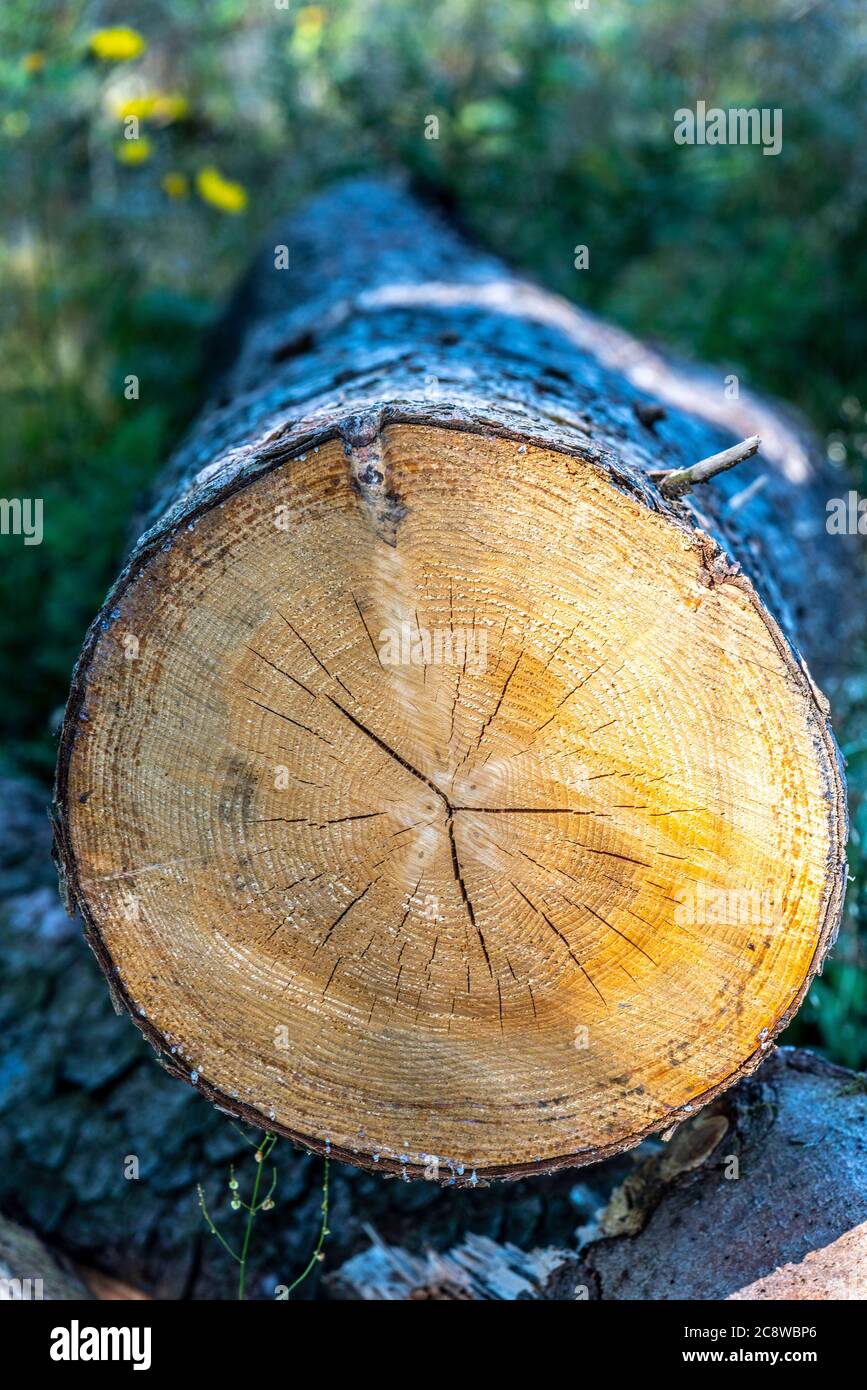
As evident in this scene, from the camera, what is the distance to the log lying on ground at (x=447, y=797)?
1.84 metres

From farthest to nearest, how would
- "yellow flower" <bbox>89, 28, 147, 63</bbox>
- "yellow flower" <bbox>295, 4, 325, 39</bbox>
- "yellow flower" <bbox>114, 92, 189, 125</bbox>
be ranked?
1. "yellow flower" <bbox>295, 4, 325, 39</bbox>
2. "yellow flower" <bbox>114, 92, 189, 125</bbox>
3. "yellow flower" <bbox>89, 28, 147, 63</bbox>

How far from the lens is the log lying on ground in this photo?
1.84 metres

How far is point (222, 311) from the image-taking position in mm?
5059

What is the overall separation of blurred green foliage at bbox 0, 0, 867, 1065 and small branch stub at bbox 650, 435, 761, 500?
7.99 ft

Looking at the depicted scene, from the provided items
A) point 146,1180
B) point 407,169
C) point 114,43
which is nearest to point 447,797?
point 146,1180

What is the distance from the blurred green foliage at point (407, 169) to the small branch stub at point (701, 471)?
244 centimetres

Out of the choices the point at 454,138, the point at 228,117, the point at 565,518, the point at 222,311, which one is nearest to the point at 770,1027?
the point at 565,518

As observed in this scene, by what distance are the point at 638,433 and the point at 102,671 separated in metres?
1.25

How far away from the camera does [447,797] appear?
190cm

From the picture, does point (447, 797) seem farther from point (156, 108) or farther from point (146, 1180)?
point (156, 108)

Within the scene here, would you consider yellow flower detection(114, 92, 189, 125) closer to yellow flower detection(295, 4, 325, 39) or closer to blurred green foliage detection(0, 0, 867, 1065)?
blurred green foliage detection(0, 0, 867, 1065)

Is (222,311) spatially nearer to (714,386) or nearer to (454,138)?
(454,138)

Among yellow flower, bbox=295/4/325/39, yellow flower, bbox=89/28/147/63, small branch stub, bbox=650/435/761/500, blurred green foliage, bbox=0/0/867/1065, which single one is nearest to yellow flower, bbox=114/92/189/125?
blurred green foliage, bbox=0/0/867/1065

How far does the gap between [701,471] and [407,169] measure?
4.37 m
